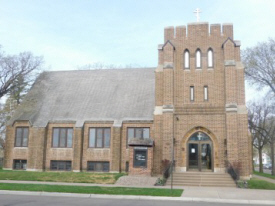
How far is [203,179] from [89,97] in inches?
560

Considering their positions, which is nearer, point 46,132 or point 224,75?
point 224,75

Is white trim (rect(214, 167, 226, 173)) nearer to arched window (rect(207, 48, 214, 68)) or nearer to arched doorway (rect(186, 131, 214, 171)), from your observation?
arched doorway (rect(186, 131, 214, 171))

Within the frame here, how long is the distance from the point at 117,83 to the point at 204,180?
14417 millimetres

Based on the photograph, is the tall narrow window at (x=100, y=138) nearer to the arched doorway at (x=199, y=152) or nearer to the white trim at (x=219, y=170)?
the arched doorway at (x=199, y=152)

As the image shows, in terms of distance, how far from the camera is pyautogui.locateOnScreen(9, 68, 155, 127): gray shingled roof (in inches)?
1117

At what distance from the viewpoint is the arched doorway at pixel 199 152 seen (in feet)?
77.8

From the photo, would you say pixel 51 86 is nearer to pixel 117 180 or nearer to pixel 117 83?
pixel 117 83

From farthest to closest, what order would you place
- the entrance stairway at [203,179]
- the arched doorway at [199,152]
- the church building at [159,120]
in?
the arched doorway at [199,152]
the church building at [159,120]
the entrance stairway at [203,179]

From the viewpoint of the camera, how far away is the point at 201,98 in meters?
24.4

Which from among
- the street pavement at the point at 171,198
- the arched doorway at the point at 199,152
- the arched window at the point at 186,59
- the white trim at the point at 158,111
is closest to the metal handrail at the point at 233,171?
the arched doorway at the point at 199,152

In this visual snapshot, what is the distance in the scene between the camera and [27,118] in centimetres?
2891

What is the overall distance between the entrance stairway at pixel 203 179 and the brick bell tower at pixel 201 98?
1.43m

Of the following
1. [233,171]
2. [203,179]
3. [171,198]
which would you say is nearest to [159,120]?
[203,179]

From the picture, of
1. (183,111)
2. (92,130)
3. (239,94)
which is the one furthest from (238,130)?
(92,130)
